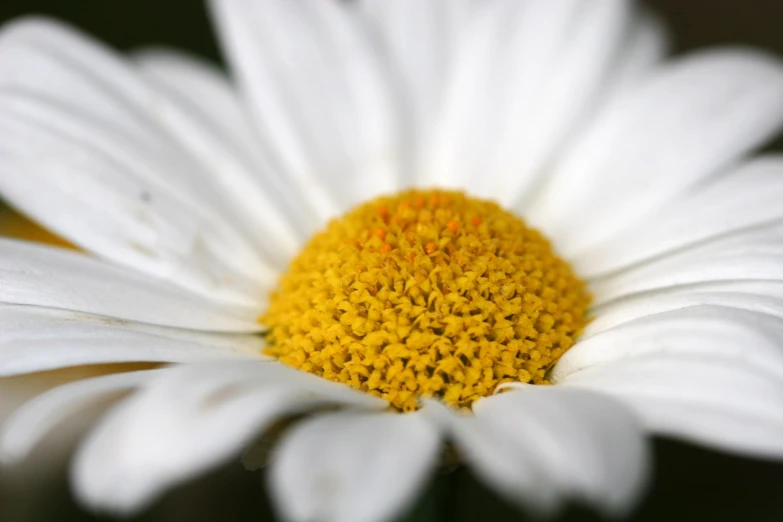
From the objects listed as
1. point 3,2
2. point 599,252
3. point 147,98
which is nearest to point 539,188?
point 599,252

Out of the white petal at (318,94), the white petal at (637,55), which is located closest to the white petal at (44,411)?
the white petal at (318,94)

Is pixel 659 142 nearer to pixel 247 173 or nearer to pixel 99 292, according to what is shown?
pixel 247 173

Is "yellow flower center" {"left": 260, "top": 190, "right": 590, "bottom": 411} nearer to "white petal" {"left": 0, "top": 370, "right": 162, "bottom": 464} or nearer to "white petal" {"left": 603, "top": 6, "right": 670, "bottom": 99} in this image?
"white petal" {"left": 0, "top": 370, "right": 162, "bottom": 464}

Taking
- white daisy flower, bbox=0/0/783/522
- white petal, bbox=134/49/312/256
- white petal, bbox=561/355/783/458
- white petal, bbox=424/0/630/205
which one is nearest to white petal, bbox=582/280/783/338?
white daisy flower, bbox=0/0/783/522

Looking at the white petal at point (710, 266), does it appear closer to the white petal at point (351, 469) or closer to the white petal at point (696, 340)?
the white petal at point (696, 340)

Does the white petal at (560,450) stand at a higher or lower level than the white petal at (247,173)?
lower

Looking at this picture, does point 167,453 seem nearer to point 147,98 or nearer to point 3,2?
point 147,98

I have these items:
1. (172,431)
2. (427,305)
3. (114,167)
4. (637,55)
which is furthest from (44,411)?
(637,55)
